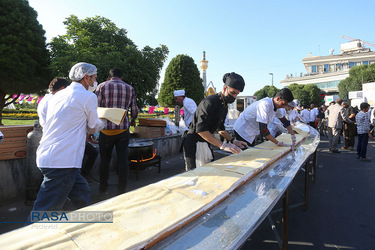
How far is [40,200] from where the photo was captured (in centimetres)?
157

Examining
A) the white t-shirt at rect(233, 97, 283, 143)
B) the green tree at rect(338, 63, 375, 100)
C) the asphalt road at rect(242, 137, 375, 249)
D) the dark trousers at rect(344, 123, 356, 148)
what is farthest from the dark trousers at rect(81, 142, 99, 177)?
the green tree at rect(338, 63, 375, 100)

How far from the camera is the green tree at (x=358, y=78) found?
30656 millimetres

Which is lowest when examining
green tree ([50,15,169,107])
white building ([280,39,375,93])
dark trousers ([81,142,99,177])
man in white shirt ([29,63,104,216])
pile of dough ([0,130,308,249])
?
dark trousers ([81,142,99,177])

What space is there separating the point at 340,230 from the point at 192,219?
250cm

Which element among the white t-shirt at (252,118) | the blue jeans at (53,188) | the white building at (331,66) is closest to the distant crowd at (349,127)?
the white t-shirt at (252,118)

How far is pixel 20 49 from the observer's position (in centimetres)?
909

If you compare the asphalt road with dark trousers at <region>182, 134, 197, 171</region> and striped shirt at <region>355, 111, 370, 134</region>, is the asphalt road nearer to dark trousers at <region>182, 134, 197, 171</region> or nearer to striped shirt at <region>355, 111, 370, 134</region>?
dark trousers at <region>182, 134, 197, 171</region>

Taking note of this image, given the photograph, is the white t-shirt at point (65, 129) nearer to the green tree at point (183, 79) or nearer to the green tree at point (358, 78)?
the green tree at point (183, 79)

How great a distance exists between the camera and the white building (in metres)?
50.0

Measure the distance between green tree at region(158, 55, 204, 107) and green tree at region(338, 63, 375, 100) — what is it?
29127mm

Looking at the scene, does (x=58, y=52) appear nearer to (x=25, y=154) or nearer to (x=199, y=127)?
(x=25, y=154)

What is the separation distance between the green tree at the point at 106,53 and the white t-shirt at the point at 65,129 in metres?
6.59

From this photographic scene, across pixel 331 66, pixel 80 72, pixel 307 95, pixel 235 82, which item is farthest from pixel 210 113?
pixel 331 66

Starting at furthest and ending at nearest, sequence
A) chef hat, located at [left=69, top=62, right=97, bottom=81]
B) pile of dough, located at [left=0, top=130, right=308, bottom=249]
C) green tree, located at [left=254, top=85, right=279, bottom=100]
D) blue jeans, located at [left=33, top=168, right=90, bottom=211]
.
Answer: green tree, located at [left=254, top=85, right=279, bottom=100], chef hat, located at [left=69, top=62, right=97, bottom=81], blue jeans, located at [left=33, top=168, right=90, bottom=211], pile of dough, located at [left=0, top=130, right=308, bottom=249]
